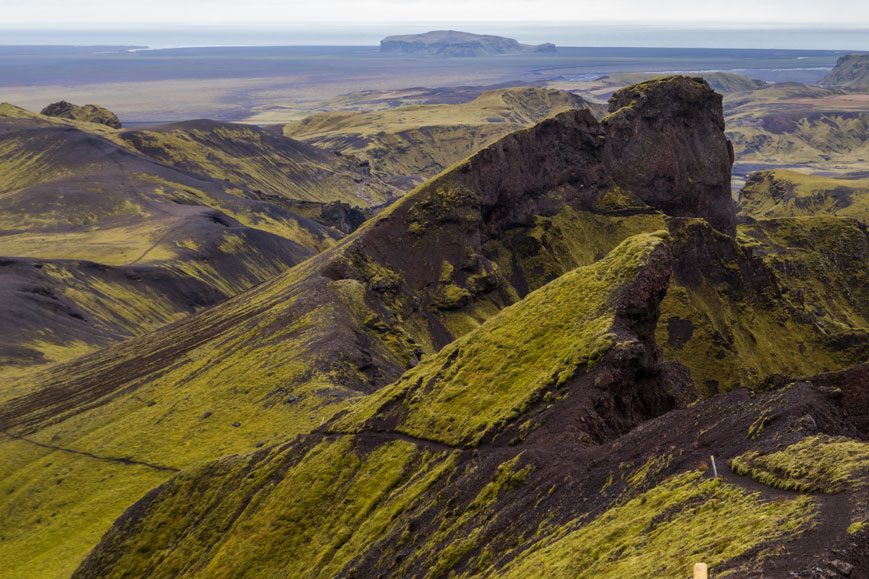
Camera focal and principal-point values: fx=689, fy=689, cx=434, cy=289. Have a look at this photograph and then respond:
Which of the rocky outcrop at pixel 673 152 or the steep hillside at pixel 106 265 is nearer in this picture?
the steep hillside at pixel 106 265

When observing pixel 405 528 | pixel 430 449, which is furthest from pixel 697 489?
pixel 430 449

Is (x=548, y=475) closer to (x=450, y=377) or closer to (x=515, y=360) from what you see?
(x=515, y=360)

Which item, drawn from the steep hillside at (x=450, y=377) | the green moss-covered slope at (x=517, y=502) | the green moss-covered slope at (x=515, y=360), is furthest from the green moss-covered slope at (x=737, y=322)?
the green moss-covered slope at (x=517, y=502)

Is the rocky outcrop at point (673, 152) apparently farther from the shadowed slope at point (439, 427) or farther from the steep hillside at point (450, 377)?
the shadowed slope at point (439, 427)

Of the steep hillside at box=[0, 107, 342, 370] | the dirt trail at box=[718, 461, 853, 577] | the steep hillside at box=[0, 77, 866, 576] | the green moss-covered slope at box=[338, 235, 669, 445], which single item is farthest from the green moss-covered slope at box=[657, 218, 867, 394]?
the steep hillside at box=[0, 107, 342, 370]

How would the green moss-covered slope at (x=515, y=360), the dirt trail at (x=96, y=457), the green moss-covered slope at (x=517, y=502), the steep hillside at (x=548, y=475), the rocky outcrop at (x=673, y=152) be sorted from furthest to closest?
1. the rocky outcrop at (x=673, y=152)
2. the dirt trail at (x=96, y=457)
3. the green moss-covered slope at (x=515, y=360)
4. the steep hillside at (x=548, y=475)
5. the green moss-covered slope at (x=517, y=502)

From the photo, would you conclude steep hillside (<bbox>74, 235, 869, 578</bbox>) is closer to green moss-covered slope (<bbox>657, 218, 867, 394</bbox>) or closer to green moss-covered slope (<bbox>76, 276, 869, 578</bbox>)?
green moss-covered slope (<bbox>76, 276, 869, 578</bbox>)

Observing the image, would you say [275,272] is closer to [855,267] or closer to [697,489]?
[855,267]
